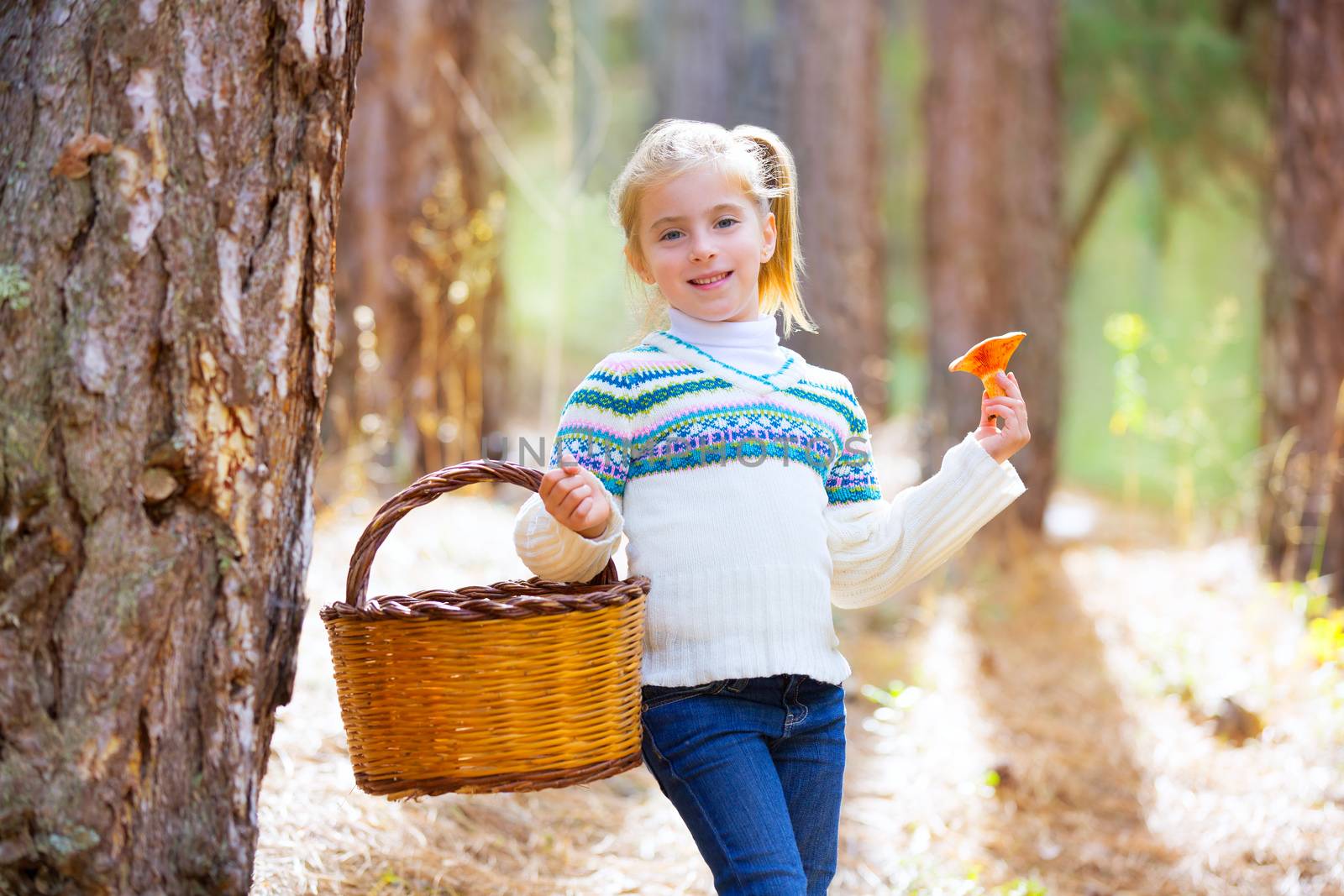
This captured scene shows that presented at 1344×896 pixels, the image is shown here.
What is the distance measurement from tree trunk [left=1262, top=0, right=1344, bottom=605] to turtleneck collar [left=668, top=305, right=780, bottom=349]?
3356mm

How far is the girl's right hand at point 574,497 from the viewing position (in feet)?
5.49

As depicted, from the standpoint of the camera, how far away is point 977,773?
11.1 feet

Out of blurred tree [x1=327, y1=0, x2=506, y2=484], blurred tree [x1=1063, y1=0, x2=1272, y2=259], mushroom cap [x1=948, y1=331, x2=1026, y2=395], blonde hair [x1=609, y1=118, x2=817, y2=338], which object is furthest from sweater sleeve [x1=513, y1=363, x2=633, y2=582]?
blurred tree [x1=1063, y1=0, x2=1272, y2=259]

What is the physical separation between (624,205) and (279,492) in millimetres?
695

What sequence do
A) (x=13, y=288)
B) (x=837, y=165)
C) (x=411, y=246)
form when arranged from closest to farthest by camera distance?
(x=13, y=288), (x=411, y=246), (x=837, y=165)

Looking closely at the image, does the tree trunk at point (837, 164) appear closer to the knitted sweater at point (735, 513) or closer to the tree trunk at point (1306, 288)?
the tree trunk at point (1306, 288)

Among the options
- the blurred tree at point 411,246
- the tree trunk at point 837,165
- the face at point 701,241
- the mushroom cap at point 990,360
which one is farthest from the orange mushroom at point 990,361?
the tree trunk at point 837,165

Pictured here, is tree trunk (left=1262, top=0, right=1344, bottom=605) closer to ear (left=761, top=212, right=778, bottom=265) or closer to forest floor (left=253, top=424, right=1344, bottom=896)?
forest floor (left=253, top=424, right=1344, bottom=896)

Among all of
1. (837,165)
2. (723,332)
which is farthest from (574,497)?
(837,165)

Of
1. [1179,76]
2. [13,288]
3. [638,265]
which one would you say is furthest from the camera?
[1179,76]

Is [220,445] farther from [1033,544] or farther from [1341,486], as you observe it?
[1033,544]

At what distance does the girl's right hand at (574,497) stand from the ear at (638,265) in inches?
Result: 17.8

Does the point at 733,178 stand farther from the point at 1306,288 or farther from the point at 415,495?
the point at 1306,288

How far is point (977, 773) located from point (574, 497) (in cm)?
211
